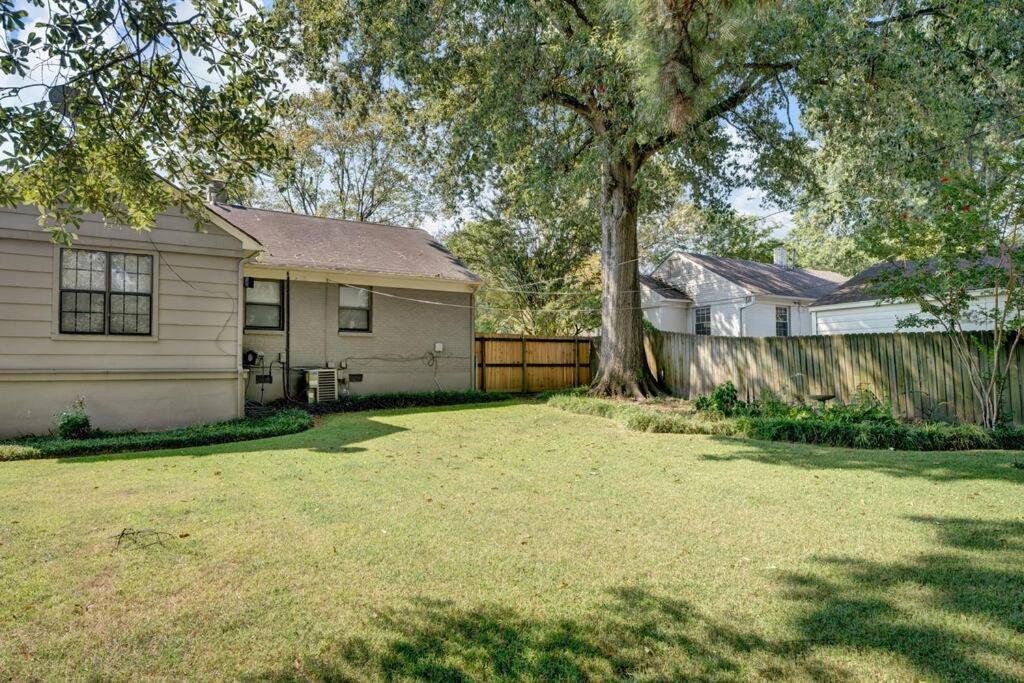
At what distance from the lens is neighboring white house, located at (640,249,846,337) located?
66.4ft

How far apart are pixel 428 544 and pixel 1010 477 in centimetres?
576

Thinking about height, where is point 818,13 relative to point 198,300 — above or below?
above

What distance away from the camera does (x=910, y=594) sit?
2.95 meters

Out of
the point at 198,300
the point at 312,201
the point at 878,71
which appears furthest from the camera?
the point at 312,201

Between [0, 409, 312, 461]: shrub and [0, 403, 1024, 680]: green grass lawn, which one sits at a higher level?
[0, 409, 312, 461]: shrub

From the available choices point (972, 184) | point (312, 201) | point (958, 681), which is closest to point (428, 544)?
point (958, 681)

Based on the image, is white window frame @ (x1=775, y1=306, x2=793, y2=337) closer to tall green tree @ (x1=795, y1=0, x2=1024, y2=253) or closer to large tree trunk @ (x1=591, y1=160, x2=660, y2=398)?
large tree trunk @ (x1=591, y1=160, x2=660, y2=398)

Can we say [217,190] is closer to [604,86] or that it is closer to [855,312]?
[604,86]

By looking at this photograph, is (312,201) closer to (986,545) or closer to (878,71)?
(878,71)

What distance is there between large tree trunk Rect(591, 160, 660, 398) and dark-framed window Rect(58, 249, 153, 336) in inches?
363

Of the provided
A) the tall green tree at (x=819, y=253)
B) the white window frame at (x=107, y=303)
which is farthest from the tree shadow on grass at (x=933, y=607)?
the tall green tree at (x=819, y=253)

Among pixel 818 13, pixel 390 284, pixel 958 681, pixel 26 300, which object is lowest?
pixel 958 681

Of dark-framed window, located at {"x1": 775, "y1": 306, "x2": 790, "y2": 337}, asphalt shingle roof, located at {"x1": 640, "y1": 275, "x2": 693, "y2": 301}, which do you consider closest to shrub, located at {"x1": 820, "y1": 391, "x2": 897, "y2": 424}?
dark-framed window, located at {"x1": 775, "y1": 306, "x2": 790, "y2": 337}

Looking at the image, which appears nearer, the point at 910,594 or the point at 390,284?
the point at 910,594
